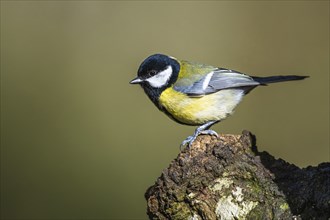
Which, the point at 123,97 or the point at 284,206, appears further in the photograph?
the point at 123,97

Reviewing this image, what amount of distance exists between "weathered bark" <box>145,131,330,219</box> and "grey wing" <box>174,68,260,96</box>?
72 cm

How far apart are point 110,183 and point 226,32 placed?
4.34 ft

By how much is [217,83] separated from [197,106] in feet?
0.53

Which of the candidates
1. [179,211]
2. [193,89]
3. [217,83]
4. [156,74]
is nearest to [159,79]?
[156,74]

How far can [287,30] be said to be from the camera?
382 cm

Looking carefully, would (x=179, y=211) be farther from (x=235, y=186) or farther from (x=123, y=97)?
(x=123, y=97)

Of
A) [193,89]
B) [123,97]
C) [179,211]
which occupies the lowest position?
[179,211]

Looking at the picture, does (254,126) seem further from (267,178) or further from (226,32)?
(267,178)

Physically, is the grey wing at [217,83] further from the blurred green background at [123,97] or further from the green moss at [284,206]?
the green moss at [284,206]

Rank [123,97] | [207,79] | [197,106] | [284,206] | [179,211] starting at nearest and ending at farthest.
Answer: [284,206] < [179,211] < [197,106] < [207,79] < [123,97]

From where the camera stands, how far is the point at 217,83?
8.28 ft

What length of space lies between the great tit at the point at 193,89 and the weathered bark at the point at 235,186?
0.66 m

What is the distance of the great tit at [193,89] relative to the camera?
2.45 meters

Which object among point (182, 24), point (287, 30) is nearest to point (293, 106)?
point (287, 30)
